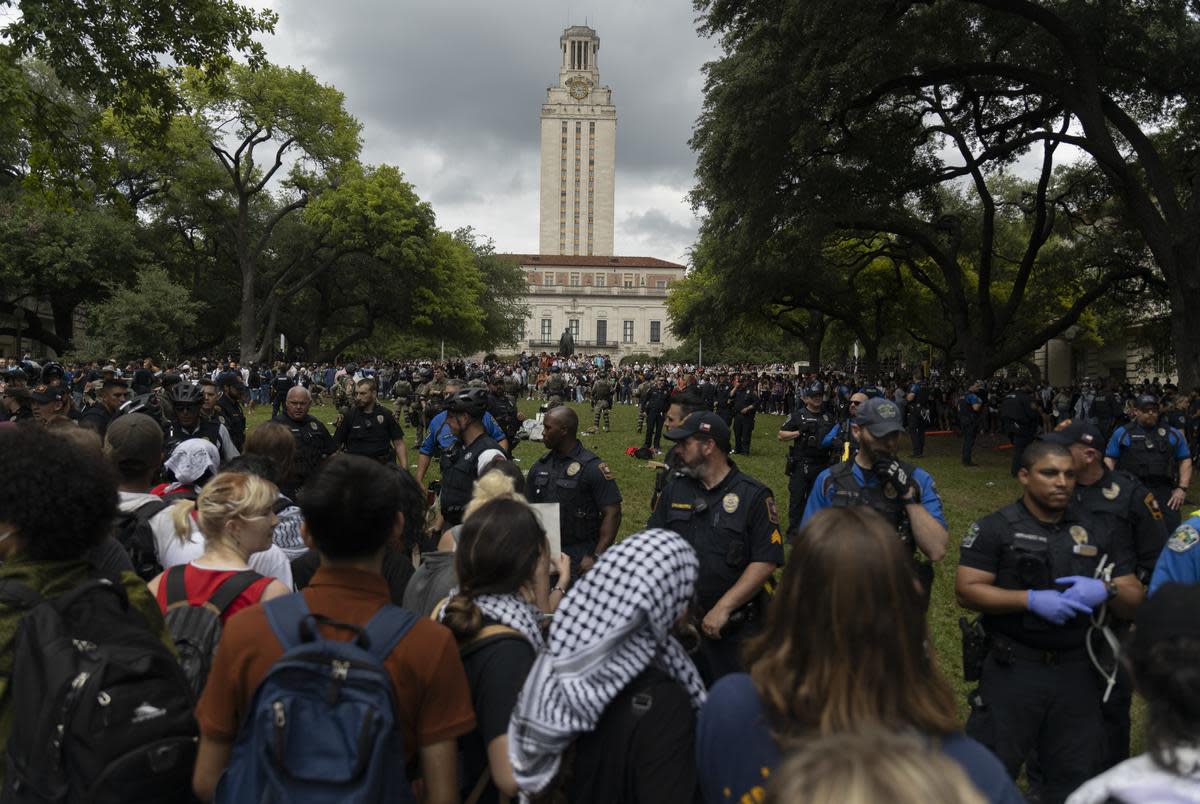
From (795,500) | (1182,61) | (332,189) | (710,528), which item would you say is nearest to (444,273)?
(332,189)

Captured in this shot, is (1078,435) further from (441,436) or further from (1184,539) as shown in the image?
(441,436)

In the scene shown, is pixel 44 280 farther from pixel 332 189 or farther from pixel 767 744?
pixel 767 744

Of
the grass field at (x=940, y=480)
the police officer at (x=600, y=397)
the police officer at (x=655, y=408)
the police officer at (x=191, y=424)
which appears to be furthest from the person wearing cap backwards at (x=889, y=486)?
the police officer at (x=600, y=397)

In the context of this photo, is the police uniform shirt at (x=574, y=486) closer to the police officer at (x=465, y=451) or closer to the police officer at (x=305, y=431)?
the police officer at (x=465, y=451)

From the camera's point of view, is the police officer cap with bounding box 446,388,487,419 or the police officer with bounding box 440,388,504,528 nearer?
the police officer with bounding box 440,388,504,528

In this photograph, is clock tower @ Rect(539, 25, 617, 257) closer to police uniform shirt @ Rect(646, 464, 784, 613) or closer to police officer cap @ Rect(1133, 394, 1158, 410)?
police officer cap @ Rect(1133, 394, 1158, 410)

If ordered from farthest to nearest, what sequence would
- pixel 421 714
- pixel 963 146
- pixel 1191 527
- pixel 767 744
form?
1. pixel 963 146
2. pixel 1191 527
3. pixel 421 714
4. pixel 767 744

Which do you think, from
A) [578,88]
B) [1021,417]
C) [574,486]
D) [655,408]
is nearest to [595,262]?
[578,88]

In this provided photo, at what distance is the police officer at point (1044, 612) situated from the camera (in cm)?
345

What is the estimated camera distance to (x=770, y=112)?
54.9 feet

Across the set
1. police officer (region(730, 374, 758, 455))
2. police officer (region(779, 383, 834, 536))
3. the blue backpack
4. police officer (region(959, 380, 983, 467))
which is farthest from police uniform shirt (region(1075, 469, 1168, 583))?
police officer (region(959, 380, 983, 467))

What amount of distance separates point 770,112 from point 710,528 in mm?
14369

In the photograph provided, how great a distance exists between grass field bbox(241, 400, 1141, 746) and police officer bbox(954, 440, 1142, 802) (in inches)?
66.5

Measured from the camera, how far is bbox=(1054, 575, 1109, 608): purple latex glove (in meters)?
3.29
